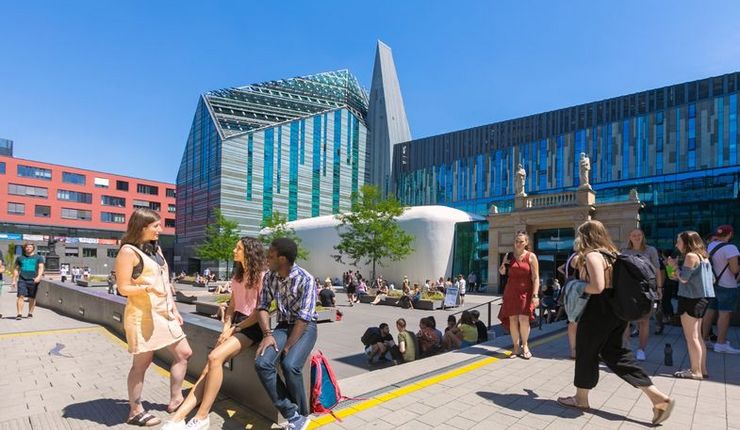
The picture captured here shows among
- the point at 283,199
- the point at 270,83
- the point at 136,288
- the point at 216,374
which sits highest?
the point at 270,83

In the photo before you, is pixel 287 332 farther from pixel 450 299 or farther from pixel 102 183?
pixel 102 183

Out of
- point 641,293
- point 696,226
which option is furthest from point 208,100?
point 641,293

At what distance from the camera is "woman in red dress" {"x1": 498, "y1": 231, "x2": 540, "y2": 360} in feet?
19.2

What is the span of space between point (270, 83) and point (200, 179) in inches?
815

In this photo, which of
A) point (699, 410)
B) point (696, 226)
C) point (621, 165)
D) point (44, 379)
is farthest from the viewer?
point (621, 165)

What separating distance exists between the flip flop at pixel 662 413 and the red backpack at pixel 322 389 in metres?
2.98

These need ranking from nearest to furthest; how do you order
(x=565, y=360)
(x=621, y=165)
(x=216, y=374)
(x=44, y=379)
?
(x=216, y=374), (x=44, y=379), (x=565, y=360), (x=621, y=165)

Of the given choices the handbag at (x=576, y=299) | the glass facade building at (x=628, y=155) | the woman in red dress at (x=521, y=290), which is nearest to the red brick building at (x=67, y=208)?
the glass facade building at (x=628, y=155)

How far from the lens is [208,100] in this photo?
6097cm

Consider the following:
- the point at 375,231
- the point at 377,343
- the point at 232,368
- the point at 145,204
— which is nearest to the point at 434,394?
the point at 232,368

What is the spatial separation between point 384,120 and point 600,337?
6909 centimetres

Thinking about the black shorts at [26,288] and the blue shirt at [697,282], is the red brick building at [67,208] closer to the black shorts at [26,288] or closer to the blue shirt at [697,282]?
the black shorts at [26,288]

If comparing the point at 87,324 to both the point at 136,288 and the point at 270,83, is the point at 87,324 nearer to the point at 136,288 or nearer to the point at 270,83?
the point at 136,288

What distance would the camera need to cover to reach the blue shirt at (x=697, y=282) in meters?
4.93
